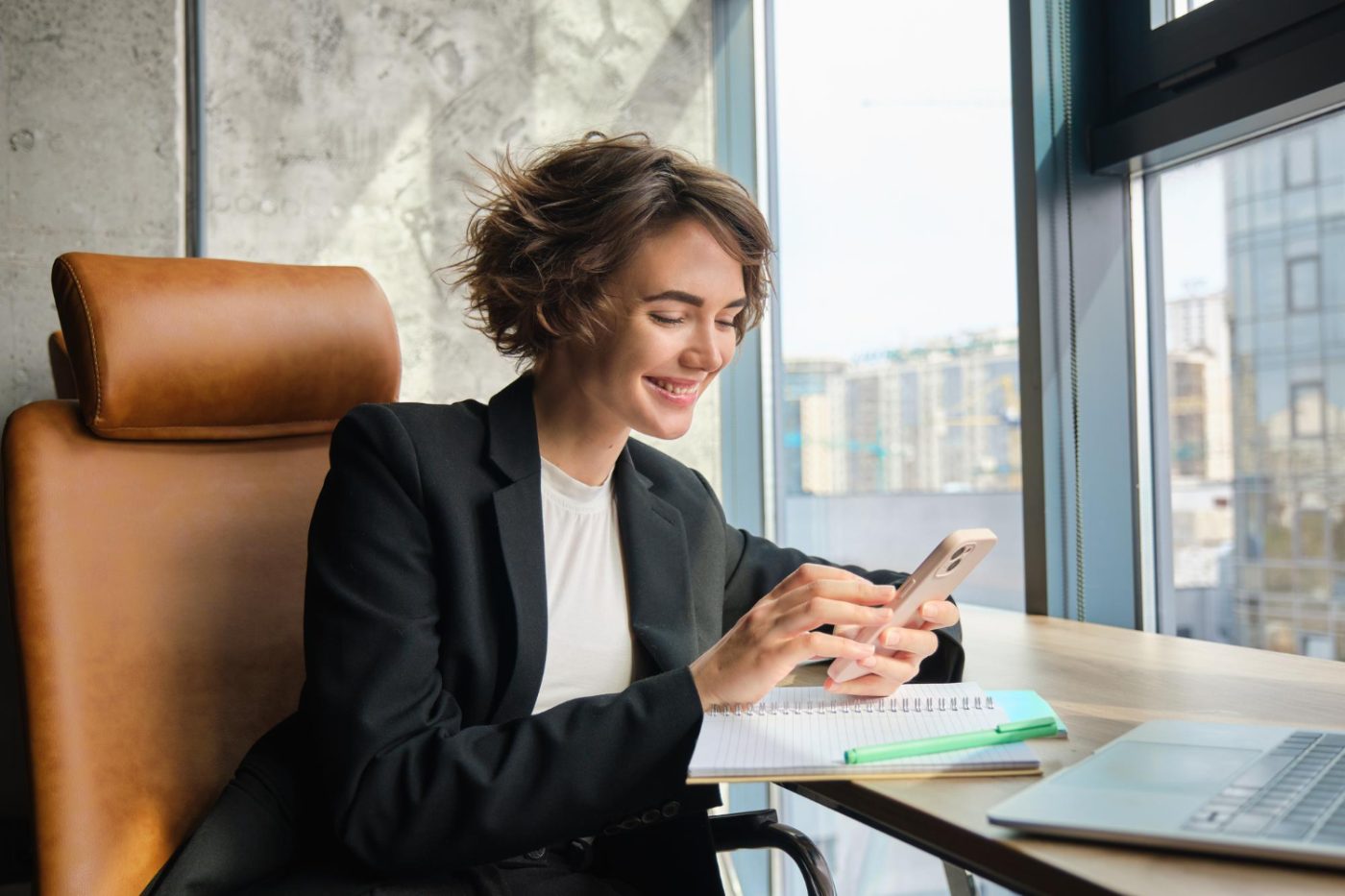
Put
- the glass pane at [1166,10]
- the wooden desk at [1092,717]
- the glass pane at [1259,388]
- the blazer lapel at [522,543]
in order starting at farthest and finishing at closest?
1. the glass pane at [1166,10]
2. the glass pane at [1259,388]
3. the blazer lapel at [522,543]
4. the wooden desk at [1092,717]

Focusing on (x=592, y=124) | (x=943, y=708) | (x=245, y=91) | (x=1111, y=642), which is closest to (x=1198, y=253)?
(x=1111, y=642)

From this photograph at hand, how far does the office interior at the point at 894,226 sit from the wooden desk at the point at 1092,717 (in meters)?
0.22

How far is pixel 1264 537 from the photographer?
1409mm

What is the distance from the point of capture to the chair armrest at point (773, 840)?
105cm

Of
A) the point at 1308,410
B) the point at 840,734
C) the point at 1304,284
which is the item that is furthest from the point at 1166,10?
the point at 840,734

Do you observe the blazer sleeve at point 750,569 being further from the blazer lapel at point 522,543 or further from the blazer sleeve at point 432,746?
the blazer sleeve at point 432,746

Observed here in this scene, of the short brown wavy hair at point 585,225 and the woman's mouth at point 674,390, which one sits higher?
the short brown wavy hair at point 585,225

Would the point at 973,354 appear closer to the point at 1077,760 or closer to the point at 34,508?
the point at 1077,760

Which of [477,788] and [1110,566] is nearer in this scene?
[477,788]

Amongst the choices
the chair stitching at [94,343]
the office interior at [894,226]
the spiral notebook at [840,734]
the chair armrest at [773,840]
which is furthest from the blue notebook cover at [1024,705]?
the chair stitching at [94,343]

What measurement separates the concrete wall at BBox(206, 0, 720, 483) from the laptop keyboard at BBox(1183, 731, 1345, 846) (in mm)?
1811

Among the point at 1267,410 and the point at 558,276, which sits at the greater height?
the point at 558,276

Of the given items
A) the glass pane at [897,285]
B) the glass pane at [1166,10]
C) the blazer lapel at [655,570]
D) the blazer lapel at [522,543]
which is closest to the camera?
the blazer lapel at [522,543]

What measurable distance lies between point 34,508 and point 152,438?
167 mm
